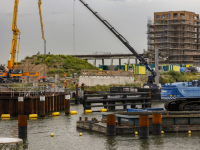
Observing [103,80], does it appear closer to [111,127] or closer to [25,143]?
[111,127]

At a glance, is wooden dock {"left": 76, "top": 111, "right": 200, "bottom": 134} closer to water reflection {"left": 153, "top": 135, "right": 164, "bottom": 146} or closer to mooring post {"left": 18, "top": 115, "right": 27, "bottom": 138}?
water reflection {"left": 153, "top": 135, "right": 164, "bottom": 146}

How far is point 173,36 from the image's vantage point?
126m

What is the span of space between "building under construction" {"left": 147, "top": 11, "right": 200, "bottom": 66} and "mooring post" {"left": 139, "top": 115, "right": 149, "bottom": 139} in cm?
9838

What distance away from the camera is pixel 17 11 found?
75812 mm

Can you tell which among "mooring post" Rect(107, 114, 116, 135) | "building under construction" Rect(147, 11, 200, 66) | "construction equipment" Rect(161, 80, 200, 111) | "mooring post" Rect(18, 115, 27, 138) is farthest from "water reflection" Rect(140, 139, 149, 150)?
"building under construction" Rect(147, 11, 200, 66)

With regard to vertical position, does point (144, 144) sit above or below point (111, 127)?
below

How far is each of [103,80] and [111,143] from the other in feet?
155

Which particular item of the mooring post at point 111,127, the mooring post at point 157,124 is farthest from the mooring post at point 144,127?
the mooring post at point 111,127

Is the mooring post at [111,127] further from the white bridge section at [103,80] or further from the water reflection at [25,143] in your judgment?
the white bridge section at [103,80]

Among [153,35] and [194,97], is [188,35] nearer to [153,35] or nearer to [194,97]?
[153,35]

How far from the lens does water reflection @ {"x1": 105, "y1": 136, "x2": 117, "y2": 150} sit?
2519 cm

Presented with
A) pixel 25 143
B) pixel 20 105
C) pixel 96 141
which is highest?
pixel 20 105

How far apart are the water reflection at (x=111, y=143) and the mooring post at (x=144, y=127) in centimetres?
178

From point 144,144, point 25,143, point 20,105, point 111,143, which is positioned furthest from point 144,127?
point 20,105
